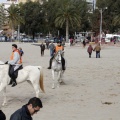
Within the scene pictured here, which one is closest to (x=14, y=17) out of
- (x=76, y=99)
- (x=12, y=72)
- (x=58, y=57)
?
(x=58, y=57)

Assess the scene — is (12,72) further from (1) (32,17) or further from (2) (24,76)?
(1) (32,17)

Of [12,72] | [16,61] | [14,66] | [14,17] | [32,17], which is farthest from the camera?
[32,17]

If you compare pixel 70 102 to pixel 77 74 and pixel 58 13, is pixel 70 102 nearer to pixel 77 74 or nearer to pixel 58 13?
pixel 77 74

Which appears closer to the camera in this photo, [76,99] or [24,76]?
[24,76]

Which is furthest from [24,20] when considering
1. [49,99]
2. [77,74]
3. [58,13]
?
[49,99]

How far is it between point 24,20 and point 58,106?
10200 cm

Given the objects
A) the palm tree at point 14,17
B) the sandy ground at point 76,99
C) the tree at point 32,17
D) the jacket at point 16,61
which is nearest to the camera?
the sandy ground at point 76,99

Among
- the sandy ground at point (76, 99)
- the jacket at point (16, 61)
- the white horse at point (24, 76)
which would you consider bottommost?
the sandy ground at point (76, 99)

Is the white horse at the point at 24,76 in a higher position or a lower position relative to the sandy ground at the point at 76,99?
higher

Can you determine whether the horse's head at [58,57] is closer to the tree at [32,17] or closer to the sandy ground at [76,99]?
the sandy ground at [76,99]

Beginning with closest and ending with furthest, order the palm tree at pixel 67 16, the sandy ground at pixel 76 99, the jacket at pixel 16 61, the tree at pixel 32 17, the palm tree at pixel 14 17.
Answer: the sandy ground at pixel 76 99
the jacket at pixel 16 61
the palm tree at pixel 67 16
the palm tree at pixel 14 17
the tree at pixel 32 17

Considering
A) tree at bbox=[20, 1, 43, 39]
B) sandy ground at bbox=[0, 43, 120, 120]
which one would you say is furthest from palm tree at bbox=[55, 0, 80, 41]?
sandy ground at bbox=[0, 43, 120, 120]

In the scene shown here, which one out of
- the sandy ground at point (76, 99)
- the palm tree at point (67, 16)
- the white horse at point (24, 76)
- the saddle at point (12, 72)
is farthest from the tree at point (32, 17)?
the saddle at point (12, 72)

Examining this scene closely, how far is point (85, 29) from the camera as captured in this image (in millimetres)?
117562
